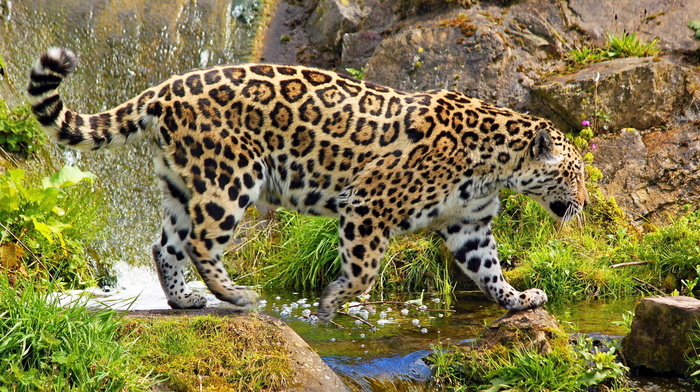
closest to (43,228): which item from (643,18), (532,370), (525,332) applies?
(525,332)

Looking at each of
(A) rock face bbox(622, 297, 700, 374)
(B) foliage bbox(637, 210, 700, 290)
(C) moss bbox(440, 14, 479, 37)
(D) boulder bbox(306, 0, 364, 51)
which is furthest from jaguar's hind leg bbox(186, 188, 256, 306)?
(D) boulder bbox(306, 0, 364, 51)

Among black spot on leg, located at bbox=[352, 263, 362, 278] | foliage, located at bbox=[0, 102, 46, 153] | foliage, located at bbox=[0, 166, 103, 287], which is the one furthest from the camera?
foliage, located at bbox=[0, 102, 46, 153]

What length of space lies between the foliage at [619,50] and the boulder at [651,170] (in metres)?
1.44

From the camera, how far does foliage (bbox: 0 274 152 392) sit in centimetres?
468

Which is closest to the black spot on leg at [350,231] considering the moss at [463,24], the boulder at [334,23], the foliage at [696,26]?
the moss at [463,24]

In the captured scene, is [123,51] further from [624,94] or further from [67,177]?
[624,94]

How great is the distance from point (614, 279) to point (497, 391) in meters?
3.57

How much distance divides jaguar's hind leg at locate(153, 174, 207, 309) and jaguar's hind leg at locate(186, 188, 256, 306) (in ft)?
0.97

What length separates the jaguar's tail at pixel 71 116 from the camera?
5.76 metres

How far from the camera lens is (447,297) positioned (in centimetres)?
882

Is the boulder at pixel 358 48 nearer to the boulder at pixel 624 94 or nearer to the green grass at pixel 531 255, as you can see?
the boulder at pixel 624 94

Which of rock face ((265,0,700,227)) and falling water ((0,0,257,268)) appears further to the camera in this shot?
falling water ((0,0,257,268))

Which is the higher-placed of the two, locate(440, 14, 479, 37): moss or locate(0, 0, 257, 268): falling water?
locate(440, 14, 479, 37): moss

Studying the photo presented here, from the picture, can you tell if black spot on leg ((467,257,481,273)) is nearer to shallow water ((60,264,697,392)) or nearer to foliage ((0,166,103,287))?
shallow water ((60,264,697,392))
